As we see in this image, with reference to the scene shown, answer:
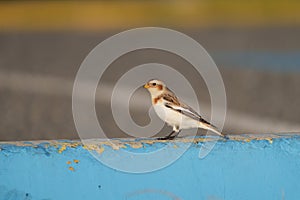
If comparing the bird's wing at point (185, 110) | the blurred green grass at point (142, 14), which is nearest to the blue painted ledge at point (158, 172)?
the bird's wing at point (185, 110)

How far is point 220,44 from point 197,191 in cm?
1682

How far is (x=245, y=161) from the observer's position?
344 centimetres

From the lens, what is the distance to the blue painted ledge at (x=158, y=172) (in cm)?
317

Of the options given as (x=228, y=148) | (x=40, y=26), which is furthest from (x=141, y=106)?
(x=40, y=26)

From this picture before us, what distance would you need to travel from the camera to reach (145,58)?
54.4ft

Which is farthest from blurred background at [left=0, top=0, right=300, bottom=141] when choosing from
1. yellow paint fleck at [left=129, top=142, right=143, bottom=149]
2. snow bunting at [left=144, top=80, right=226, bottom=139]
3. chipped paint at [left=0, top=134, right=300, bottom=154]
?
yellow paint fleck at [left=129, top=142, right=143, bottom=149]

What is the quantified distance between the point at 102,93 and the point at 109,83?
1164 millimetres

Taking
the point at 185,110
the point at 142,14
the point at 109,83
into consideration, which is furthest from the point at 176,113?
the point at 142,14

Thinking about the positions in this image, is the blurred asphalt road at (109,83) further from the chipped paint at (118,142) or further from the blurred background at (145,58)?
the chipped paint at (118,142)

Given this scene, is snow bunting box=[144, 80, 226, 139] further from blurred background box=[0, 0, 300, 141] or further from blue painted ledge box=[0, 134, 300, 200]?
blurred background box=[0, 0, 300, 141]

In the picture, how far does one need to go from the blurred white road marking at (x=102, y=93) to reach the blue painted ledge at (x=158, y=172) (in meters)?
5.14

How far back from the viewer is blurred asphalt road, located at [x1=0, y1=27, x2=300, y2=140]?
30.7 feet

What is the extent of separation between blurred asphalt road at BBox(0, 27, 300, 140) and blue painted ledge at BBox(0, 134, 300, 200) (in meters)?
5.06

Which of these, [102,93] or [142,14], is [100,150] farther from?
[142,14]
